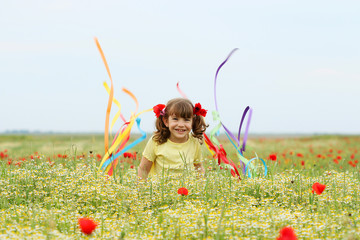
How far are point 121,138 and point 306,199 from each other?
9.88 ft

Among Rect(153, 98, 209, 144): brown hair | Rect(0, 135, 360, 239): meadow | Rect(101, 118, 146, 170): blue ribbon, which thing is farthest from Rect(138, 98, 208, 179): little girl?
Rect(0, 135, 360, 239): meadow

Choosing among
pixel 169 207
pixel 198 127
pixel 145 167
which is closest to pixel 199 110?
pixel 198 127

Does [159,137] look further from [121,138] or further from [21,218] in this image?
[21,218]

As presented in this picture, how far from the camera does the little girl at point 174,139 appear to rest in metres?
6.47

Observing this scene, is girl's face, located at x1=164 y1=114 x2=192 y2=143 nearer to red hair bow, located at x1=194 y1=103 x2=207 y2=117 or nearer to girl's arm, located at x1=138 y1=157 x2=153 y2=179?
red hair bow, located at x1=194 y1=103 x2=207 y2=117

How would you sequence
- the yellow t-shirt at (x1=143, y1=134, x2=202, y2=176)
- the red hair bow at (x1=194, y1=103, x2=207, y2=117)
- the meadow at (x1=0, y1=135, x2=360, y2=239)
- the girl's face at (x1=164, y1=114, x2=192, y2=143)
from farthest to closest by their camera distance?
the red hair bow at (x1=194, y1=103, x2=207, y2=117), the yellow t-shirt at (x1=143, y1=134, x2=202, y2=176), the girl's face at (x1=164, y1=114, x2=192, y2=143), the meadow at (x1=0, y1=135, x2=360, y2=239)

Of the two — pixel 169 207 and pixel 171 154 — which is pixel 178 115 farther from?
pixel 169 207

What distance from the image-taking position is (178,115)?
21.1 ft

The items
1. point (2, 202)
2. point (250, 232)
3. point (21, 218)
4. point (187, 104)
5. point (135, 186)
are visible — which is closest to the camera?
point (250, 232)

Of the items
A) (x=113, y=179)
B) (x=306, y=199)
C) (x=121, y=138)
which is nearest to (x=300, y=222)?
(x=306, y=199)

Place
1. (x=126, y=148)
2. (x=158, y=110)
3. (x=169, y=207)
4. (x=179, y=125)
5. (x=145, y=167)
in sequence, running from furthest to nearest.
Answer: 1. (x=145, y=167)
2. (x=158, y=110)
3. (x=126, y=148)
4. (x=179, y=125)
5. (x=169, y=207)

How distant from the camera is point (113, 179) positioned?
19.2ft

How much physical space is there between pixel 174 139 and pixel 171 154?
269 mm

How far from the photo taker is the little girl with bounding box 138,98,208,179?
6466 mm
